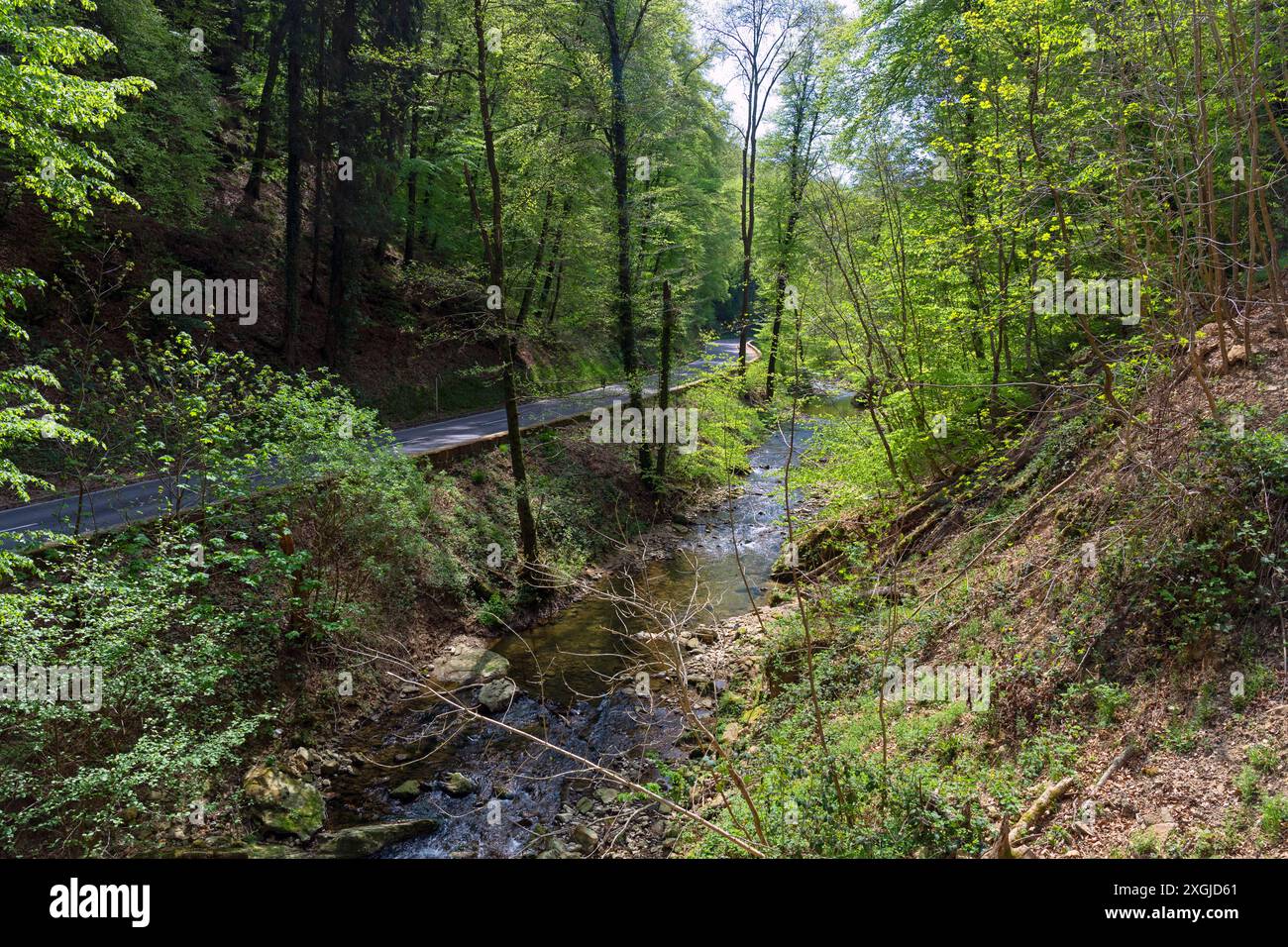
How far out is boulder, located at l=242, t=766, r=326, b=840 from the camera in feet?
23.0

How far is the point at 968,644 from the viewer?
6.82m

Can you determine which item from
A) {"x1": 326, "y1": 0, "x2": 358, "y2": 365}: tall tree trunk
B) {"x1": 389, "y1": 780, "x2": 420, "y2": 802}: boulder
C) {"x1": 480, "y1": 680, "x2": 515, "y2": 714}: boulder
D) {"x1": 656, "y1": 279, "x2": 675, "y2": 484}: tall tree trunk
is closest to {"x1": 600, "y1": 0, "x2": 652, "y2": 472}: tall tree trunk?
{"x1": 656, "y1": 279, "x2": 675, "y2": 484}: tall tree trunk

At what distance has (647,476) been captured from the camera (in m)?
17.1

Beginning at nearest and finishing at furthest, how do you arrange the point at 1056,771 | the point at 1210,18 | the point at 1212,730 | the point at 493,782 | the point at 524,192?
the point at 1212,730
the point at 1056,771
the point at 1210,18
the point at 493,782
the point at 524,192

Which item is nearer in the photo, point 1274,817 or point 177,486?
point 1274,817

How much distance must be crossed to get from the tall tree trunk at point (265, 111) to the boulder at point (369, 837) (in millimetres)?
16370

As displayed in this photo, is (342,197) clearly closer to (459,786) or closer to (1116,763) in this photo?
(459,786)

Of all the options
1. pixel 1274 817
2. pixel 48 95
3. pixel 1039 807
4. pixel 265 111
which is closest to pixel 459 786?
pixel 1039 807

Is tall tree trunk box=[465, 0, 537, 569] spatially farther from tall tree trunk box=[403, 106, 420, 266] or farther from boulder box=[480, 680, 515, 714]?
tall tree trunk box=[403, 106, 420, 266]

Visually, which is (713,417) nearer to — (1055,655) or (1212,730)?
(1055,655)

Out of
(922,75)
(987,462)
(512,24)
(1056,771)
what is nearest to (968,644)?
(1056,771)

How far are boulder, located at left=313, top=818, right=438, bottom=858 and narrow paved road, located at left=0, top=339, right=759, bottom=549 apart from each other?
167 inches

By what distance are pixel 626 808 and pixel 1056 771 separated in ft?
14.2

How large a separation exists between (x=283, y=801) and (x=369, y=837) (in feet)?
3.90
